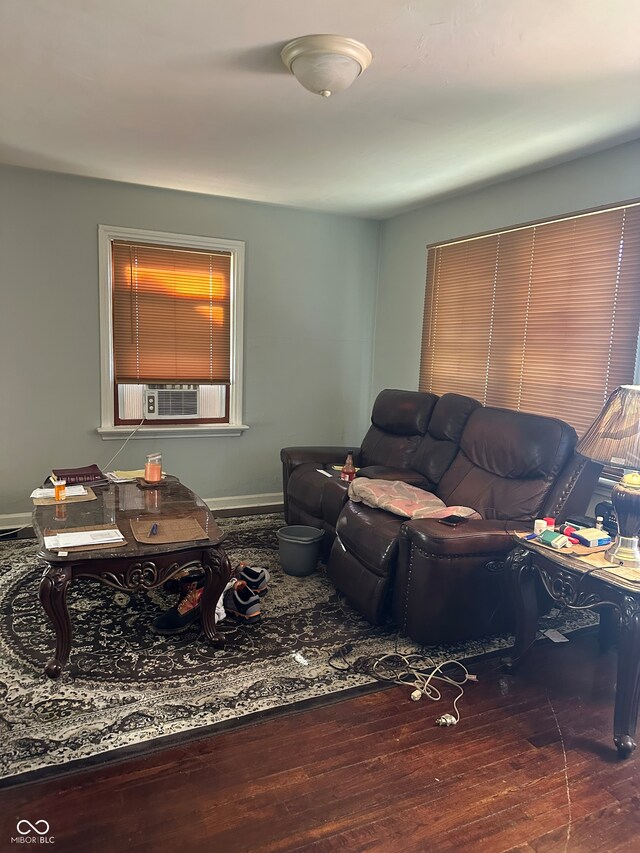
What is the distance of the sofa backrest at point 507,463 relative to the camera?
284 cm

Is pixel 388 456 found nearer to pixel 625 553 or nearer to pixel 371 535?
pixel 371 535

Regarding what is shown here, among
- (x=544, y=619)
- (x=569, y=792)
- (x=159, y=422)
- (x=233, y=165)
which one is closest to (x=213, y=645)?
(x=569, y=792)

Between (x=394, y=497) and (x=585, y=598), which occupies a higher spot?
(x=394, y=497)

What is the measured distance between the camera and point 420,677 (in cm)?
237

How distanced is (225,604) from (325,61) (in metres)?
2.39

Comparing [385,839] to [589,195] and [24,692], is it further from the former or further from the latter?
[589,195]

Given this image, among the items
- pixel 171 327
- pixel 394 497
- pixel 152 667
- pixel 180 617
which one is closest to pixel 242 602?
pixel 180 617

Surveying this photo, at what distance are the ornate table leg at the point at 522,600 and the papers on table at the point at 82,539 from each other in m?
1.65

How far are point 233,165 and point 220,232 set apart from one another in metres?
0.93

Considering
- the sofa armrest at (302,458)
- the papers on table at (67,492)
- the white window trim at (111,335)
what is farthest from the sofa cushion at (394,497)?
the white window trim at (111,335)

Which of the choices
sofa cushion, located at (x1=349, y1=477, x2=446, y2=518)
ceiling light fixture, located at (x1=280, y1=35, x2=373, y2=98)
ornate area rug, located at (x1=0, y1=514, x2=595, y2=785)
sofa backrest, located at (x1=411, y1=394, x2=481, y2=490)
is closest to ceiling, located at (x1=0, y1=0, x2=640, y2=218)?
ceiling light fixture, located at (x1=280, y1=35, x2=373, y2=98)

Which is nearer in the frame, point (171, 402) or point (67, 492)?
point (67, 492)

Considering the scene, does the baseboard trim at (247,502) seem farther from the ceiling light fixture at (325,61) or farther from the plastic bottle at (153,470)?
the ceiling light fixture at (325,61)

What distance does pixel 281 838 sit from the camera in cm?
158
